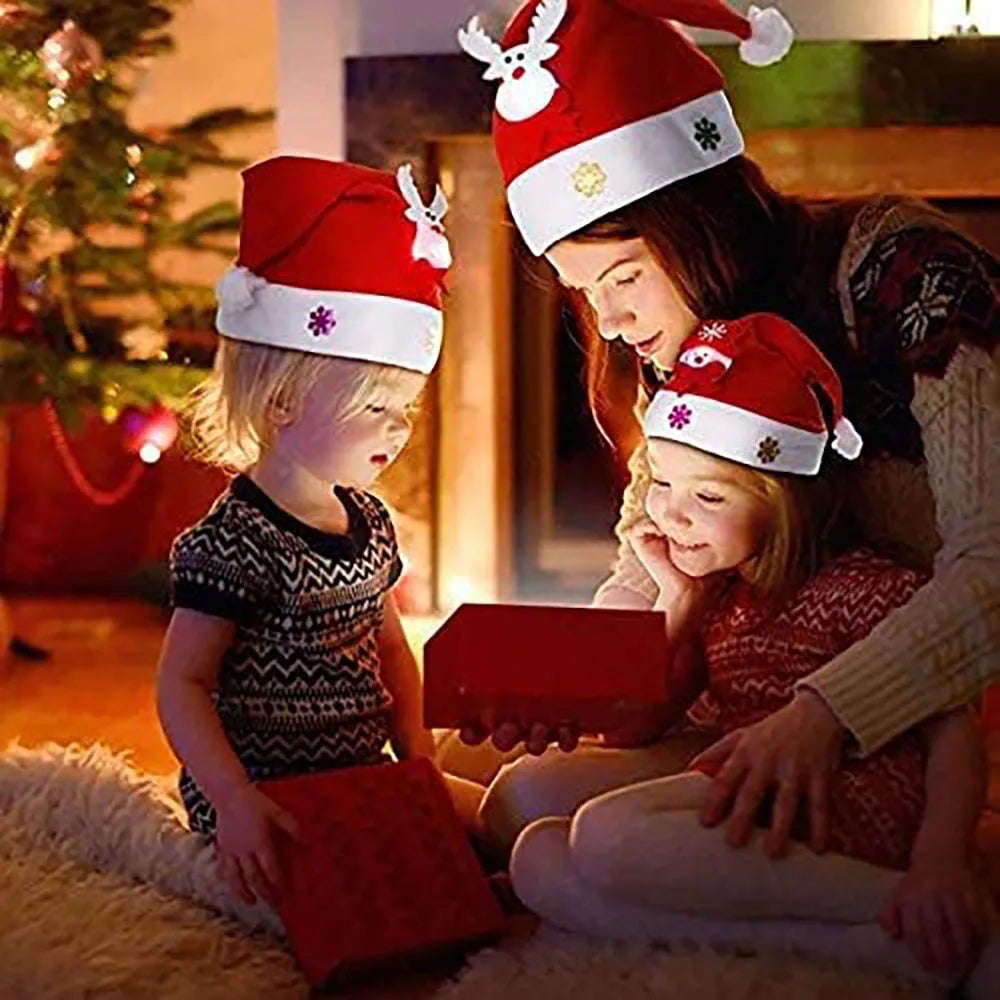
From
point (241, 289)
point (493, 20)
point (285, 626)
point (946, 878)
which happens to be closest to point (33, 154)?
point (493, 20)

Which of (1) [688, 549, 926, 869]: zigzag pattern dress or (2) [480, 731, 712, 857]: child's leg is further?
(2) [480, 731, 712, 857]: child's leg

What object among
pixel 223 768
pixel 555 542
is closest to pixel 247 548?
pixel 223 768

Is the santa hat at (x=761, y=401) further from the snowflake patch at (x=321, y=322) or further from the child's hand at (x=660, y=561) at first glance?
the snowflake patch at (x=321, y=322)

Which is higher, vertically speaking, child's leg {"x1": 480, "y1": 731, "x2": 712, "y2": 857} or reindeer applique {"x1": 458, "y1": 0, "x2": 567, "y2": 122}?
reindeer applique {"x1": 458, "y1": 0, "x2": 567, "y2": 122}

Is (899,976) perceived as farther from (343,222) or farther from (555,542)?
(555,542)

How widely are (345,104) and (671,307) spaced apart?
1.05m

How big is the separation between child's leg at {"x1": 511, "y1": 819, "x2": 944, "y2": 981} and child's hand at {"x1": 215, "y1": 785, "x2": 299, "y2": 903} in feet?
0.58

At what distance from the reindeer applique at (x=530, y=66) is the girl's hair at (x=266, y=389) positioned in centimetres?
23

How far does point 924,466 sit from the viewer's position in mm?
1415

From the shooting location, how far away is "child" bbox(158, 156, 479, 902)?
4.60ft

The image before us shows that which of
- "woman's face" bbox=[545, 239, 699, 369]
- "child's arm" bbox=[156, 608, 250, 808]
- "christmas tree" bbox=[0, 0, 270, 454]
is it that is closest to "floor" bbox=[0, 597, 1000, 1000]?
"christmas tree" bbox=[0, 0, 270, 454]

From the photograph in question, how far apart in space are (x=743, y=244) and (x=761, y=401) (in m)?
0.15

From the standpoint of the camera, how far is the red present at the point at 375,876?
130 centimetres

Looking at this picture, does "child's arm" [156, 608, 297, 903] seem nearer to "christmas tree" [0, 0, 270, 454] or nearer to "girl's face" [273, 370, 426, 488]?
"girl's face" [273, 370, 426, 488]
